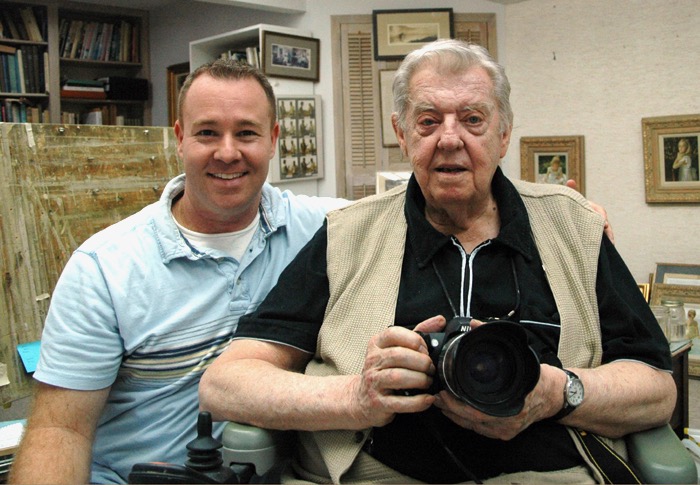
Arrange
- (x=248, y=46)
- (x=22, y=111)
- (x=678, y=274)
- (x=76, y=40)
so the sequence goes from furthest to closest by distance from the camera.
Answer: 1. (x=76, y=40)
2. (x=22, y=111)
3. (x=248, y=46)
4. (x=678, y=274)

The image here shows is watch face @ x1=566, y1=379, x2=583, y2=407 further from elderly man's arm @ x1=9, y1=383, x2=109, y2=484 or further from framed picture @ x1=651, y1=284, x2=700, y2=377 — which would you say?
framed picture @ x1=651, y1=284, x2=700, y2=377

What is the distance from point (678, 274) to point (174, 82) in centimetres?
443

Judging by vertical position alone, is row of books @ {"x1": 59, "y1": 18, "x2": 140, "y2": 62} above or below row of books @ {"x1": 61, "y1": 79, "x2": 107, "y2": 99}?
above

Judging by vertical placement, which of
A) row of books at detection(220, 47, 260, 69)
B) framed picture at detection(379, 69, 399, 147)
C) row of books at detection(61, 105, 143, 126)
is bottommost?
framed picture at detection(379, 69, 399, 147)

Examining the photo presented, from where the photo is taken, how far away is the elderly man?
126 cm

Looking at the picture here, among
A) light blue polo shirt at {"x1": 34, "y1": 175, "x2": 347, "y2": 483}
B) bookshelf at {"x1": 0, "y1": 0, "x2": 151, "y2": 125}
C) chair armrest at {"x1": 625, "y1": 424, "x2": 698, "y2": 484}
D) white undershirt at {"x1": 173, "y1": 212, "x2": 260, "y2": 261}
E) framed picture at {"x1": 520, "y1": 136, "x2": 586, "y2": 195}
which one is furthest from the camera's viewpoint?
bookshelf at {"x1": 0, "y1": 0, "x2": 151, "y2": 125}

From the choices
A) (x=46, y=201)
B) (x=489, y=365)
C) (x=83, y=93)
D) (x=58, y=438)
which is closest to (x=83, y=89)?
(x=83, y=93)

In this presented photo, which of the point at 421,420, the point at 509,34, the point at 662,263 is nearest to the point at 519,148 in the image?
the point at 509,34

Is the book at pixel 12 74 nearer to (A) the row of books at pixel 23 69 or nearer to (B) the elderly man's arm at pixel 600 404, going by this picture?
(A) the row of books at pixel 23 69

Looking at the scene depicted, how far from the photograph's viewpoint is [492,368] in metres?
1.11

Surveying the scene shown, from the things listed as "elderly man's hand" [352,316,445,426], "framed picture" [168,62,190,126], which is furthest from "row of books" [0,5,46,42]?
"elderly man's hand" [352,316,445,426]

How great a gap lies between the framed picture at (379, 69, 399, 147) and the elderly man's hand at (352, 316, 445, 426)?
3.20 metres

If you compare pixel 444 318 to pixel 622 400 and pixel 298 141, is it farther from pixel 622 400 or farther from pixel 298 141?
pixel 298 141

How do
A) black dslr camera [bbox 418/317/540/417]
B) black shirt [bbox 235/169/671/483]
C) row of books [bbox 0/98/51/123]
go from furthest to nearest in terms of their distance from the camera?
1. row of books [bbox 0/98/51/123]
2. black shirt [bbox 235/169/671/483]
3. black dslr camera [bbox 418/317/540/417]
